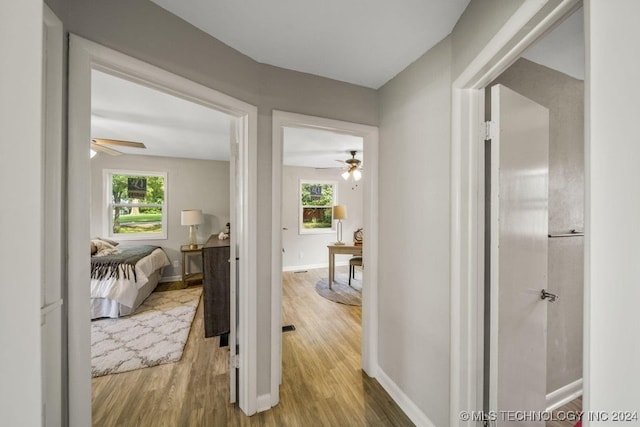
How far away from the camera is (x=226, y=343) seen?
2494 millimetres

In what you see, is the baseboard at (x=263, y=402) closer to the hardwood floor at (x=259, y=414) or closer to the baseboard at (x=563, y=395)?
the hardwood floor at (x=259, y=414)

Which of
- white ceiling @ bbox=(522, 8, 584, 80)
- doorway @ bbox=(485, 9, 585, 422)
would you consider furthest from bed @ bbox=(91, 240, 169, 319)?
white ceiling @ bbox=(522, 8, 584, 80)

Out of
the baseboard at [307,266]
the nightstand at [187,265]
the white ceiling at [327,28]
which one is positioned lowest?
the baseboard at [307,266]

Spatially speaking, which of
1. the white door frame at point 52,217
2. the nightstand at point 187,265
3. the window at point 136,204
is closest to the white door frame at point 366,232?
the white door frame at point 52,217

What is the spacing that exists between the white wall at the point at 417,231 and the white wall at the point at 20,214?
147 cm

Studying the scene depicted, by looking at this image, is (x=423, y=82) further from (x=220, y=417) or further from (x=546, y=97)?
(x=220, y=417)

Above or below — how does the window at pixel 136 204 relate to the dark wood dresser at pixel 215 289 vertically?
above

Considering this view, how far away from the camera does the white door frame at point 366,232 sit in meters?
1.65

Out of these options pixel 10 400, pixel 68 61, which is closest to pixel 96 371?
pixel 68 61

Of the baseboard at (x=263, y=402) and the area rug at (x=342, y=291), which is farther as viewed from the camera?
the area rug at (x=342, y=291)

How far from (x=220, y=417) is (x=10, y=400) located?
169 cm

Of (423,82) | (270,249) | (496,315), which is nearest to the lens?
(496,315)

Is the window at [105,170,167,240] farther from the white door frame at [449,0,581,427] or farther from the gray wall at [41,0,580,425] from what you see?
the white door frame at [449,0,581,427]

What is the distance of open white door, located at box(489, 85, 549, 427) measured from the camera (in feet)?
3.79
